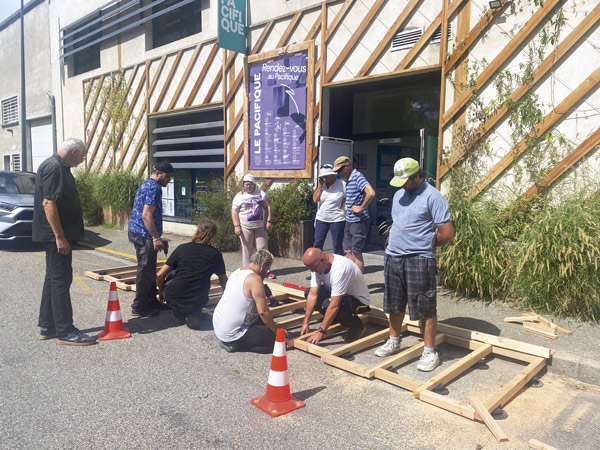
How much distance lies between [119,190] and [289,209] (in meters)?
6.55

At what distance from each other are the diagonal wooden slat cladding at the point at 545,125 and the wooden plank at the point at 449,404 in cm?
409

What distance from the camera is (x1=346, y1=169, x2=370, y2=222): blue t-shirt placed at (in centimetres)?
636

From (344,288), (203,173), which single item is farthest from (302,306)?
(203,173)

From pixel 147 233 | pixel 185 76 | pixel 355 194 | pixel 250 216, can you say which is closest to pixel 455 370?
pixel 355 194

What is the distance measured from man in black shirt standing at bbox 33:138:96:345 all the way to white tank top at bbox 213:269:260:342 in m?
1.36

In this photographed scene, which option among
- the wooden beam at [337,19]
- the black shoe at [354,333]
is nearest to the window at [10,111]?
the wooden beam at [337,19]

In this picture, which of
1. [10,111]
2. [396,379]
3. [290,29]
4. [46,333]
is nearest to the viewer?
[396,379]

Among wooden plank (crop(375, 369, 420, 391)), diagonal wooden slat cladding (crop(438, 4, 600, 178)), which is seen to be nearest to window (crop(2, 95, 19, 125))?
diagonal wooden slat cladding (crop(438, 4, 600, 178))

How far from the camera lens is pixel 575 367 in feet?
13.7

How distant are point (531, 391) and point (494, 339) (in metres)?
0.72

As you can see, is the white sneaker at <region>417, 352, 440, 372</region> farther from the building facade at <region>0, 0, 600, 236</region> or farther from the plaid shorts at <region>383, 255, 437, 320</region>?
the building facade at <region>0, 0, 600, 236</region>

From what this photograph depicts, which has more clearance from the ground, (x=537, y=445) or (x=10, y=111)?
(x=10, y=111)

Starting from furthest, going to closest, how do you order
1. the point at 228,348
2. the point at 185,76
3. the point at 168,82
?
the point at 168,82 → the point at 185,76 → the point at 228,348

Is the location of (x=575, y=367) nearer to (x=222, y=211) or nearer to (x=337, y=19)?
(x=337, y=19)
